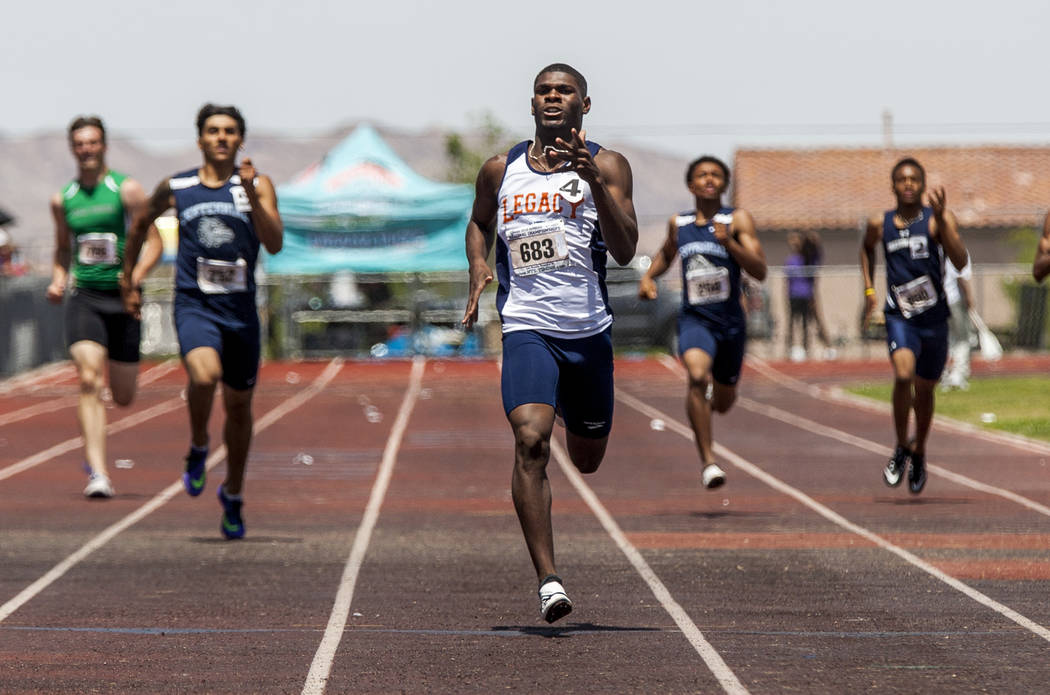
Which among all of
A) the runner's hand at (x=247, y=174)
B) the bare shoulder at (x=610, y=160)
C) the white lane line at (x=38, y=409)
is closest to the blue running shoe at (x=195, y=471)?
the runner's hand at (x=247, y=174)

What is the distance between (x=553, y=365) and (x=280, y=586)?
1878 mm

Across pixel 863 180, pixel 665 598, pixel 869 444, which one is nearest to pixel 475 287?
pixel 665 598

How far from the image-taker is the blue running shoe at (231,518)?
10047 millimetres

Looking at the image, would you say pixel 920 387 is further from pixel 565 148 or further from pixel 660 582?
pixel 565 148

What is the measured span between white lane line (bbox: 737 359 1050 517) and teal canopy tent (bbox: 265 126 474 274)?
9.57m

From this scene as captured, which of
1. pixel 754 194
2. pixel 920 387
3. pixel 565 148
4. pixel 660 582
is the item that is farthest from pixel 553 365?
pixel 754 194

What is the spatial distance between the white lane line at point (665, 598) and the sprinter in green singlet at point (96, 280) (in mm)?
3045

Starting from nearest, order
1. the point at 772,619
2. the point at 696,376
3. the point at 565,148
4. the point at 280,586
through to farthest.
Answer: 1. the point at 565,148
2. the point at 772,619
3. the point at 280,586
4. the point at 696,376

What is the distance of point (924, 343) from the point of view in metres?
12.1

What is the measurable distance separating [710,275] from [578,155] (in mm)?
5480

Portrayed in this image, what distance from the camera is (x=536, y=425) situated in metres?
7.01

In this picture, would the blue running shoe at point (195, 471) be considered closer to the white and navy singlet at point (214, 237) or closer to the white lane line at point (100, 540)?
the white lane line at point (100, 540)

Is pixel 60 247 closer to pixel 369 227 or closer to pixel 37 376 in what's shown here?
pixel 37 376

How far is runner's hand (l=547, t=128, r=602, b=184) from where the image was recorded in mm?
6715
